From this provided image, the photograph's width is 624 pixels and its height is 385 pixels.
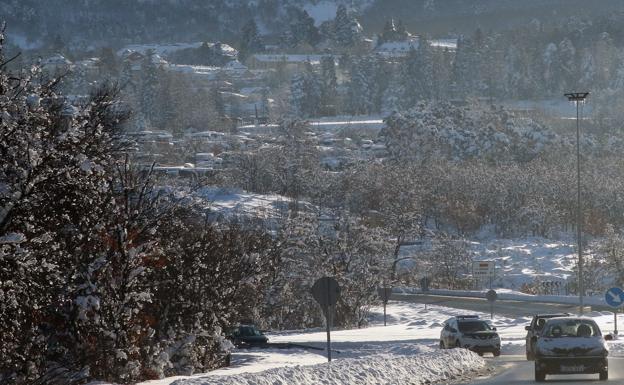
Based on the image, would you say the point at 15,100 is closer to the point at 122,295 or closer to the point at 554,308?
the point at 122,295

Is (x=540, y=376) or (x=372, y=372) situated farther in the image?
(x=540, y=376)

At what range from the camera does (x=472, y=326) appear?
41812 mm

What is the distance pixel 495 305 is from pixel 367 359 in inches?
2156

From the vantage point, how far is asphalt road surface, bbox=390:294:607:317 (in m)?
74.3

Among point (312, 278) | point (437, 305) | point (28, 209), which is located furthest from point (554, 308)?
point (28, 209)

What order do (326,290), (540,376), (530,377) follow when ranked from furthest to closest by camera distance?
(530,377) < (326,290) < (540,376)

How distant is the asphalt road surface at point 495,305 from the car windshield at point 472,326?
29.0 m

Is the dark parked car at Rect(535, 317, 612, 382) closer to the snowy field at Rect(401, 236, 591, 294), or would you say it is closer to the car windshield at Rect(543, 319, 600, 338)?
the car windshield at Rect(543, 319, 600, 338)

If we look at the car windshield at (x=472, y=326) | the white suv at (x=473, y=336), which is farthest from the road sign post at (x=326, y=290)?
the car windshield at (x=472, y=326)

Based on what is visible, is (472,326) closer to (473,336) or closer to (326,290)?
(473,336)

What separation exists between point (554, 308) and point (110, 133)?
51.6m

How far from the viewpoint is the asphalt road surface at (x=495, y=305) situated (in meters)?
74.3

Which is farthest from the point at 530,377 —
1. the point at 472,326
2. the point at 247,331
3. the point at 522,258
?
the point at 522,258

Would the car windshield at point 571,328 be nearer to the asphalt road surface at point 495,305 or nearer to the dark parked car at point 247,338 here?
the dark parked car at point 247,338
